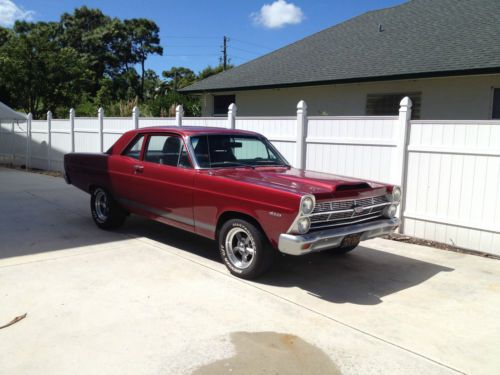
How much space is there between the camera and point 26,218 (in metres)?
8.06

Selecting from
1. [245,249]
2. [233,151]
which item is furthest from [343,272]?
[233,151]

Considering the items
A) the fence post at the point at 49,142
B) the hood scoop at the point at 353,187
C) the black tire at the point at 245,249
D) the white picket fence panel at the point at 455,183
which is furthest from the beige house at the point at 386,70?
the black tire at the point at 245,249

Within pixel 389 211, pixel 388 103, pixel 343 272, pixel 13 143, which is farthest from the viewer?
pixel 13 143

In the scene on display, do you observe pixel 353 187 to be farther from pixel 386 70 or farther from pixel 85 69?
pixel 85 69

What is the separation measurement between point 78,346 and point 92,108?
2491 cm

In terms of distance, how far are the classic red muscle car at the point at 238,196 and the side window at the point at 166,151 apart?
0.05 feet

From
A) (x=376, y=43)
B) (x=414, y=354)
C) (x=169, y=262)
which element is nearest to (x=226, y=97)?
(x=376, y=43)

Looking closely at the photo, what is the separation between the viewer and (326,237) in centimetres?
472

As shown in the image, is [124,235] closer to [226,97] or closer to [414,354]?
[414,354]

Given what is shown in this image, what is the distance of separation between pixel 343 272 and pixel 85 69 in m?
24.0

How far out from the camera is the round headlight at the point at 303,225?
4.54 meters

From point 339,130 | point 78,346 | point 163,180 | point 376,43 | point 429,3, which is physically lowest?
point 78,346

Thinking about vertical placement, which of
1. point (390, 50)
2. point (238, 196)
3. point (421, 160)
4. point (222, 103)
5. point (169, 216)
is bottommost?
point (169, 216)

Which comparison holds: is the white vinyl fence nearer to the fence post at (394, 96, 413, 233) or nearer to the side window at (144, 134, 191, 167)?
the fence post at (394, 96, 413, 233)
